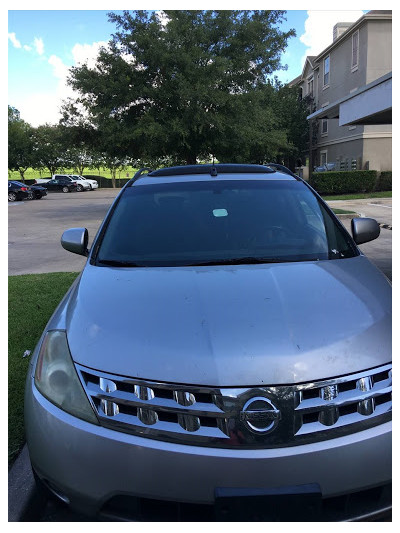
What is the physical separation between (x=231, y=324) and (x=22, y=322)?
3893mm

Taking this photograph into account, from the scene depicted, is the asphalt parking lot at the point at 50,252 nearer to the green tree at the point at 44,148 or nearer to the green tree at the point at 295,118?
the green tree at the point at 295,118

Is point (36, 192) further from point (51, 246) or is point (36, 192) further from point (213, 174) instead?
point (213, 174)

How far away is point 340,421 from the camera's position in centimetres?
170

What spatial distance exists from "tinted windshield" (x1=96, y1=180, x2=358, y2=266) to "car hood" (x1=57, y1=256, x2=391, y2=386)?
0.29 m

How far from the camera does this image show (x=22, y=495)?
7.66 feet

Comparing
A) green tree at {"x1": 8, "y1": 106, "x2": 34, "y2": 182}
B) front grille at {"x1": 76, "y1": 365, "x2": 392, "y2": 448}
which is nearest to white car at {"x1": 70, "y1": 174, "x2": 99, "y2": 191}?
green tree at {"x1": 8, "y1": 106, "x2": 34, "y2": 182}

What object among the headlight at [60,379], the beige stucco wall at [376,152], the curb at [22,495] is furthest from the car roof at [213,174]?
the beige stucco wall at [376,152]

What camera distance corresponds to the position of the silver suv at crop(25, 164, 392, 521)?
160cm

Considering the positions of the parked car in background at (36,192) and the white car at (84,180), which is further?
the white car at (84,180)

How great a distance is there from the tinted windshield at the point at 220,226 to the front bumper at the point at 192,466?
1168 millimetres

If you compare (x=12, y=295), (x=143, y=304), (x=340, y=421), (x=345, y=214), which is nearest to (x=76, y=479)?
(x=143, y=304)

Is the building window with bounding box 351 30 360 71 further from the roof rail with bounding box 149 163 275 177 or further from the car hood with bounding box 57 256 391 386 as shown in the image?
the car hood with bounding box 57 256 391 386

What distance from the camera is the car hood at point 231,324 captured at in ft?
5.63

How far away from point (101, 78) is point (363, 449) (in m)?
16.6
